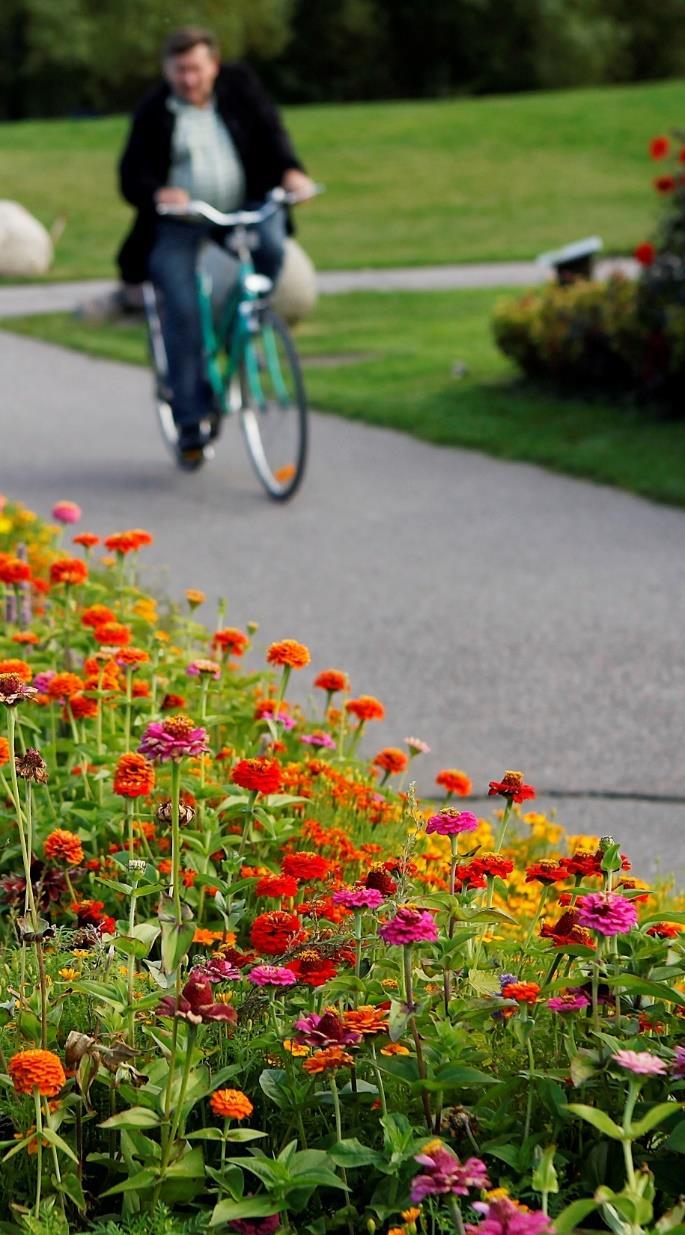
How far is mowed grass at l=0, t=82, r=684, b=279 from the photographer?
26.5 meters

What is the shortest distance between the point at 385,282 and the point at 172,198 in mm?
13497

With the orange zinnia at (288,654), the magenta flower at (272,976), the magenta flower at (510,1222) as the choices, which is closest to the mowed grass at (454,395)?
the orange zinnia at (288,654)

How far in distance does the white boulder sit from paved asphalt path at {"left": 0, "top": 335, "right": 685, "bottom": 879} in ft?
38.6

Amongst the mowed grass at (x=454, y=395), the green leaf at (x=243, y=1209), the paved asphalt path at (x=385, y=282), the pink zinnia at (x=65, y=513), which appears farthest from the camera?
the paved asphalt path at (x=385, y=282)

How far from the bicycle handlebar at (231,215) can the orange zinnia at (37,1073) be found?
20.0 ft

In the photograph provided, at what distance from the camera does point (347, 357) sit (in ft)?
46.2

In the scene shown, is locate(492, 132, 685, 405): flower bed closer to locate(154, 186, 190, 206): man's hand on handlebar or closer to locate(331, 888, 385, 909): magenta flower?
locate(154, 186, 190, 206): man's hand on handlebar

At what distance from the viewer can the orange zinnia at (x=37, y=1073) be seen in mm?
2008

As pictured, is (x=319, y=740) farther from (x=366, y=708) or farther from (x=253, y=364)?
(x=253, y=364)

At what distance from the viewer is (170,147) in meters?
8.02

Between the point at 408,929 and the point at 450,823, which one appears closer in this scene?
the point at 408,929

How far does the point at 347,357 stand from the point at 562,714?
9078 mm

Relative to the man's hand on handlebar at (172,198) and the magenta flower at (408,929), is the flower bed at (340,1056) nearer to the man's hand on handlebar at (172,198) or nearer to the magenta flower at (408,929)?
the magenta flower at (408,929)

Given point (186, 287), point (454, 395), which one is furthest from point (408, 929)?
point (454, 395)
